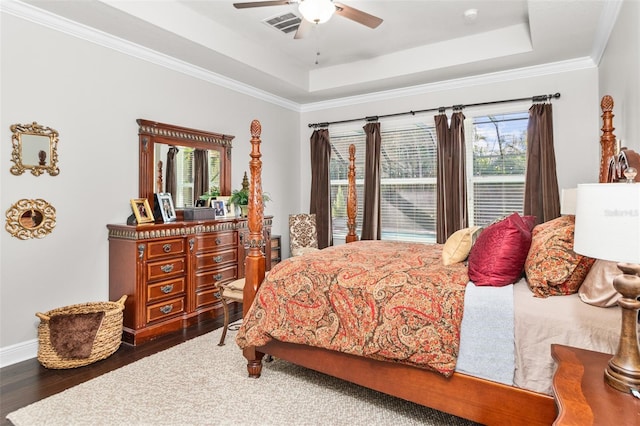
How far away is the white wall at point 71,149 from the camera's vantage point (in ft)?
9.32

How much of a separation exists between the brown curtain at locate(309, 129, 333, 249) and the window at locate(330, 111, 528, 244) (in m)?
0.12

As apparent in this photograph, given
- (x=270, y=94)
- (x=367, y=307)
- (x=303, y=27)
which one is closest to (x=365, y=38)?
(x=303, y=27)

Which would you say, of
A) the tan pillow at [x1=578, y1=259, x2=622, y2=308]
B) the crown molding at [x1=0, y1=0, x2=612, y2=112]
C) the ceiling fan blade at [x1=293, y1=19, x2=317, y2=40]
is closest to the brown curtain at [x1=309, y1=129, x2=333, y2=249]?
the crown molding at [x1=0, y1=0, x2=612, y2=112]

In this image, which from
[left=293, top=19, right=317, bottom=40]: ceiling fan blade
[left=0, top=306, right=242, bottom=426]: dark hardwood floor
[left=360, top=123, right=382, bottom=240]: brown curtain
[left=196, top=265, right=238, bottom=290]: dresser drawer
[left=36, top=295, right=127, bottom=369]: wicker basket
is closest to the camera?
[left=0, top=306, right=242, bottom=426]: dark hardwood floor

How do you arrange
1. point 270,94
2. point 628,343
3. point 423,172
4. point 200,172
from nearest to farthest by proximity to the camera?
point 628,343
point 200,172
point 423,172
point 270,94

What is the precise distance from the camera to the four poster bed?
1701 mm

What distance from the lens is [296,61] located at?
4.80 meters

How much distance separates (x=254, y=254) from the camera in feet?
8.79

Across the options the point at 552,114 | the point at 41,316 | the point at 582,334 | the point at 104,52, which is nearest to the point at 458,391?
the point at 582,334

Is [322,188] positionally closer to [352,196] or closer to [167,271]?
[352,196]

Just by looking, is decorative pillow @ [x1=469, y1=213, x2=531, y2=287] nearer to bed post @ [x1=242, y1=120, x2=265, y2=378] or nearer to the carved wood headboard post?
the carved wood headboard post

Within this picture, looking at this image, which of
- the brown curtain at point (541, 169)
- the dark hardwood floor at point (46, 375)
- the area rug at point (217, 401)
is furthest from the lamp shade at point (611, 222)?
the brown curtain at point (541, 169)

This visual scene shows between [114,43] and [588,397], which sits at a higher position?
[114,43]

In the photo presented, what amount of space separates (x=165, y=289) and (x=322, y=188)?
2.82 metres
